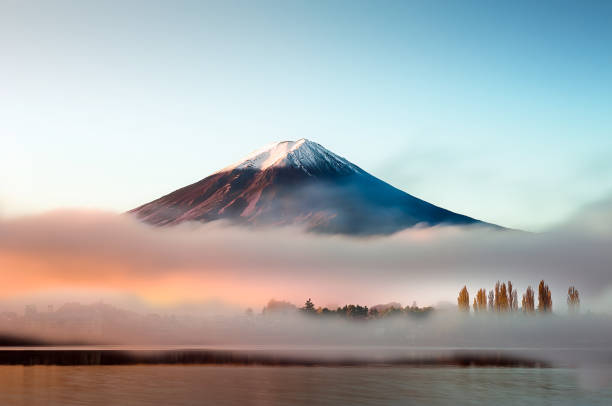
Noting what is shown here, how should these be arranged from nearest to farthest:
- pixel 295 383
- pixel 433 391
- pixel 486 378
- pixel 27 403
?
pixel 27 403 < pixel 433 391 < pixel 295 383 < pixel 486 378

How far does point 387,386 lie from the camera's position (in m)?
105

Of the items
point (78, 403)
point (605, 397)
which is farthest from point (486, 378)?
point (78, 403)

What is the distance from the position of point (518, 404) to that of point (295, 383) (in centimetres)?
3783

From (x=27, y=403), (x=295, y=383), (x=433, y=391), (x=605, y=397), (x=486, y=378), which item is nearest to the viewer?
(x=27, y=403)

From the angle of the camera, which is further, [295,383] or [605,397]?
[295,383]

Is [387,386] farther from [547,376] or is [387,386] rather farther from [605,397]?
[547,376]

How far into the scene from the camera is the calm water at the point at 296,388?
8569cm

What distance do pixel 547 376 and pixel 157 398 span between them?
76939 millimetres

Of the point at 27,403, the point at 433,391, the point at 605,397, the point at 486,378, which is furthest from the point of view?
the point at 486,378

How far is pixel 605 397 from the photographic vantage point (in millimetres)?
89750

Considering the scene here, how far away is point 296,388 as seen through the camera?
4031 inches

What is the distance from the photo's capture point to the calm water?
281ft

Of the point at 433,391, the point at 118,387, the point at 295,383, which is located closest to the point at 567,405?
the point at 433,391

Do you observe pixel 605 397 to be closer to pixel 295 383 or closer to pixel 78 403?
pixel 295 383
